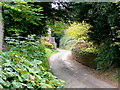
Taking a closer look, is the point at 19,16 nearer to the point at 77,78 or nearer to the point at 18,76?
the point at 18,76

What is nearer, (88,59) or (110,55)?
(110,55)

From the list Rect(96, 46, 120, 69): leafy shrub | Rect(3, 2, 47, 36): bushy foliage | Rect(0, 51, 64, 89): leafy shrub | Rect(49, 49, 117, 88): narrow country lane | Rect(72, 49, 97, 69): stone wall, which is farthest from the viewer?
Rect(72, 49, 97, 69): stone wall

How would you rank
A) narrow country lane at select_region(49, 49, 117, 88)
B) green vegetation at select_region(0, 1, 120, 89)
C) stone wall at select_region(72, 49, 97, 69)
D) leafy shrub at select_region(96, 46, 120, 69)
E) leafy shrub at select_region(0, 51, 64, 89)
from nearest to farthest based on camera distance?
1. leafy shrub at select_region(0, 51, 64, 89)
2. green vegetation at select_region(0, 1, 120, 89)
3. narrow country lane at select_region(49, 49, 117, 88)
4. leafy shrub at select_region(96, 46, 120, 69)
5. stone wall at select_region(72, 49, 97, 69)

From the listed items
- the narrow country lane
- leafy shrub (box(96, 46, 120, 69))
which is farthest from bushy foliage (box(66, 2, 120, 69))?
the narrow country lane

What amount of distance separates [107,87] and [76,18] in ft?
12.3

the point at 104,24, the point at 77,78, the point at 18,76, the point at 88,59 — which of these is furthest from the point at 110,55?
the point at 18,76

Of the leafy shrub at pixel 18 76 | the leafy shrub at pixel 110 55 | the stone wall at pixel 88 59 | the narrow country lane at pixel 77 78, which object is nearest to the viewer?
the leafy shrub at pixel 18 76

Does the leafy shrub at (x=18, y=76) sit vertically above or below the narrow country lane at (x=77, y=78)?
above

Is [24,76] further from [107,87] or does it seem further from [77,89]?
[107,87]

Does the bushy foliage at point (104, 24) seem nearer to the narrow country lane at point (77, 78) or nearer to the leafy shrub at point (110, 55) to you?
the leafy shrub at point (110, 55)

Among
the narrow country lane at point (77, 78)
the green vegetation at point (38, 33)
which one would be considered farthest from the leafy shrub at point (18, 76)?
the narrow country lane at point (77, 78)

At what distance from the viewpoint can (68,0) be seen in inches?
216

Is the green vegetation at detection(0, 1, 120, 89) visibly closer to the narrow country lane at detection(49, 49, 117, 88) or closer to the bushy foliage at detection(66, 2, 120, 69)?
the bushy foliage at detection(66, 2, 120, 69)

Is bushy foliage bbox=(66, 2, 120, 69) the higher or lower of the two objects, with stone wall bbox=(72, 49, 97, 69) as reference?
higher
